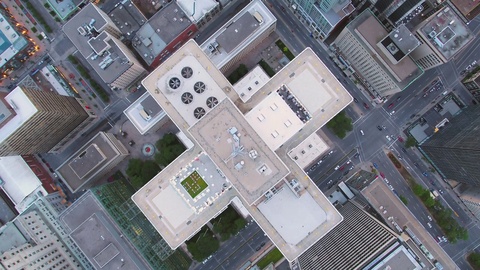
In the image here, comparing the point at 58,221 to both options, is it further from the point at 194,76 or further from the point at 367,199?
the point at 367,199

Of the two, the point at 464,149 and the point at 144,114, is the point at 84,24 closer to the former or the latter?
the point at 144,114

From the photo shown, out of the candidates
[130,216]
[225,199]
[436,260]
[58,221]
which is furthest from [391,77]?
[58,221]

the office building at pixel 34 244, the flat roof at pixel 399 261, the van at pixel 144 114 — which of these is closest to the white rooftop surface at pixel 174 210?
the van at pixel 144 114

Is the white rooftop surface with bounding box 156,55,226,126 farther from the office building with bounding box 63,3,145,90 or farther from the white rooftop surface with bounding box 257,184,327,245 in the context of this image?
the office building with bounding box 63,3,145,90

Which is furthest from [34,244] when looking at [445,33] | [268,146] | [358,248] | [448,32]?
[448,32]

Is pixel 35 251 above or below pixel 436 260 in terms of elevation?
above
